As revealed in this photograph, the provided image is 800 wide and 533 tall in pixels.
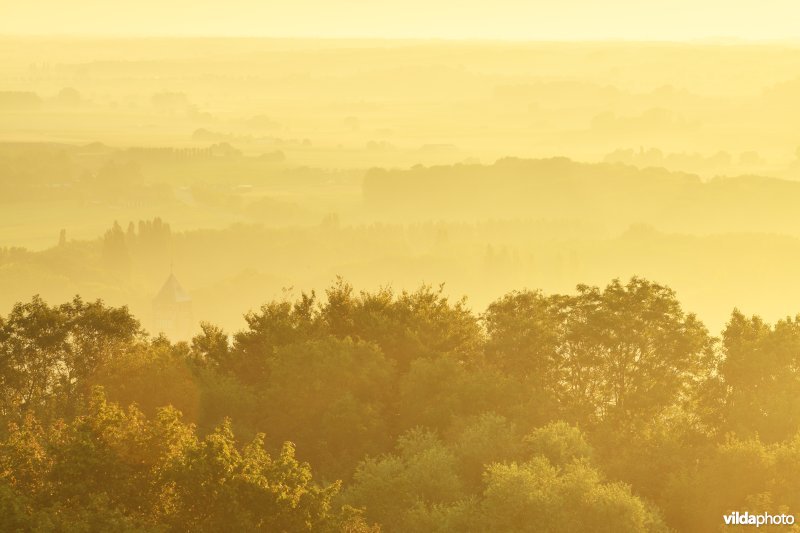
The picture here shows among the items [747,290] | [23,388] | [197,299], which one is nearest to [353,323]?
[23,388]

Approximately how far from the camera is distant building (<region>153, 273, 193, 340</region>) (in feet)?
535

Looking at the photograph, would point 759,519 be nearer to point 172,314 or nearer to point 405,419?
point 405,419

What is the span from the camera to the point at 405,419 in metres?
45.0

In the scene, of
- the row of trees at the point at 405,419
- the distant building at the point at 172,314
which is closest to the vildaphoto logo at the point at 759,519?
the row of trees at the point at 405,419

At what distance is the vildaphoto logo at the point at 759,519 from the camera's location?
111ft

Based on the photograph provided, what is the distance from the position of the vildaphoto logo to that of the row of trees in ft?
2.36

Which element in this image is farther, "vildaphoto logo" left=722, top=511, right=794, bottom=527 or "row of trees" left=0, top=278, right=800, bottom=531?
"vildaphoto logo" left=722, top=511, right=794, bottom=527

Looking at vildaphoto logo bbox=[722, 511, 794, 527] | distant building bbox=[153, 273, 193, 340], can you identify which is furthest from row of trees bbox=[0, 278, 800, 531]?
distant building bbox=[153, 273, 193, 340]

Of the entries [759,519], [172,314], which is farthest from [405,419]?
[172,314]

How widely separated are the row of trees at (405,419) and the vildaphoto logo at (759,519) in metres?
0.72

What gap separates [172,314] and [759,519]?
136 metres

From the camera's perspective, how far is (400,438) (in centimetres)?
3997

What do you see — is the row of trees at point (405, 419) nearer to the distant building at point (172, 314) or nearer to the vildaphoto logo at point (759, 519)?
the vildaphoto logo at point (759, 519)

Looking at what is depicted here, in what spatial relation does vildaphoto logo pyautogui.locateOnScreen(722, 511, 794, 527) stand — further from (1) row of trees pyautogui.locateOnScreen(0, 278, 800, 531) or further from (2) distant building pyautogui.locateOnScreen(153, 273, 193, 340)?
(2) distant building pyautogui.locateOnScreen(153, 273, 193, 340)
